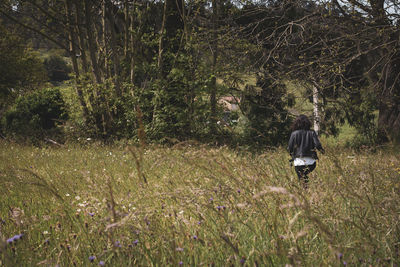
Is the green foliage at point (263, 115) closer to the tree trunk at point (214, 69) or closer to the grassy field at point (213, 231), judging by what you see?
the tree trunk at point (214, 69)

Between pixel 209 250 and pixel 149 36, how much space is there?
988 centimetres

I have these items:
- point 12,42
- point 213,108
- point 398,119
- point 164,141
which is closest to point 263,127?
point 213,108

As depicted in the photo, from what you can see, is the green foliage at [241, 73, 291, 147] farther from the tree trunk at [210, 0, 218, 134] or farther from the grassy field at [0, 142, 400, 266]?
the grassy field at [0, 142, 400, 266]

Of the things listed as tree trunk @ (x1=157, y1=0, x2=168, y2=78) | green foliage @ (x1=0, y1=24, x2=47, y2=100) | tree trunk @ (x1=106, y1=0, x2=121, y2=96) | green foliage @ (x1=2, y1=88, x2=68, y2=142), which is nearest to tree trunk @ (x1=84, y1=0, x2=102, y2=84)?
tree trunk @ (x1=106, y1=0, x2=121, y2=96)

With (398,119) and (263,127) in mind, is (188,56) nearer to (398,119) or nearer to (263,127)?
(263,127)

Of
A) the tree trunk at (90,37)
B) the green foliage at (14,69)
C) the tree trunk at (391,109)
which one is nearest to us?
the tree trunk at (391,109)

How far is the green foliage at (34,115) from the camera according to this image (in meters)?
12.2

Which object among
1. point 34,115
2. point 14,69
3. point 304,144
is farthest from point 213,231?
point 14,69

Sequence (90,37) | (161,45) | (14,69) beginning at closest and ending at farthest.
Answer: (161,45)
(90,37)
(14,69)

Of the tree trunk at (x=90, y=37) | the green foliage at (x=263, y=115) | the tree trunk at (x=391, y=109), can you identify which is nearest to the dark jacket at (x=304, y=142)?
the green foliage at (x=263, y=115)

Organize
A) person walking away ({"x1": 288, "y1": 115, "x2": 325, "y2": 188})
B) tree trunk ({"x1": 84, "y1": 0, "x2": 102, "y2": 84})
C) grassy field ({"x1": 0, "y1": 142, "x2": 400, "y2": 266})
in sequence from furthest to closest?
1. tree trunk ({"x1": 84, "y1": 0, "x2": 102, "y2": 84})
2. person walking away ({"x1": 288, "y1": 115, "x2": 325, "y2": 188})
3. grassy field ({"x1": 0, "y1": 142, "x2": 400, "y2": 266})

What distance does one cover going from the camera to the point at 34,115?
1246cm

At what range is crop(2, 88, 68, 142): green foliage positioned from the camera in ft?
40.0

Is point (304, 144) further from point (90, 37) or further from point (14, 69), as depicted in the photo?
point (14, 69)
